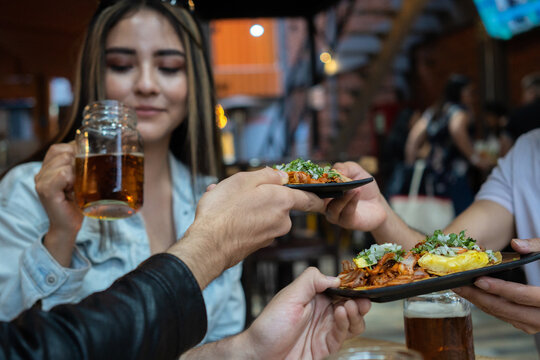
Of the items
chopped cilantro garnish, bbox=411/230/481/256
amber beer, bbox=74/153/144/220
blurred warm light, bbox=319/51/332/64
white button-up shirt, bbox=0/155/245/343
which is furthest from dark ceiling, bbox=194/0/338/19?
chopped cilantro garnish, bbox=411/230/481/256

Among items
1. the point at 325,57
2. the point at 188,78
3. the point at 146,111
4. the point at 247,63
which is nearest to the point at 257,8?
the point at 325,57

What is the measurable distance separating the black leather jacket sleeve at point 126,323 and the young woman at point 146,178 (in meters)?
0.62

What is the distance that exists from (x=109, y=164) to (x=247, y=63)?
1404cm

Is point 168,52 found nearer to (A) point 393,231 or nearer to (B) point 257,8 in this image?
(A) point 393,231

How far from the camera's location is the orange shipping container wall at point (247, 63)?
48.2ft

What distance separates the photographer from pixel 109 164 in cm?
115

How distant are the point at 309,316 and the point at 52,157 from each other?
72cm

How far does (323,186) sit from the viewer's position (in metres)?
1.11

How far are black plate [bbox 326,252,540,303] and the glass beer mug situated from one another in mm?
459

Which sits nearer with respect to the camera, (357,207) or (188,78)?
(357,207)

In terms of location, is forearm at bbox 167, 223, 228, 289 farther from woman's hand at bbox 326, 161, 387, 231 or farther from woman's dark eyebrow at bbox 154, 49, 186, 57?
woman's dark eyebrow at bbox 154, 49, 186, 57

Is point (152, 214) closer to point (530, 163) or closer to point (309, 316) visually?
point (309, 316)

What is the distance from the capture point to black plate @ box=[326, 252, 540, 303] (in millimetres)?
887

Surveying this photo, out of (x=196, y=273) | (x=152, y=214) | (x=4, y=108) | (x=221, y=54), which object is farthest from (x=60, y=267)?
(x=4, y=108)
